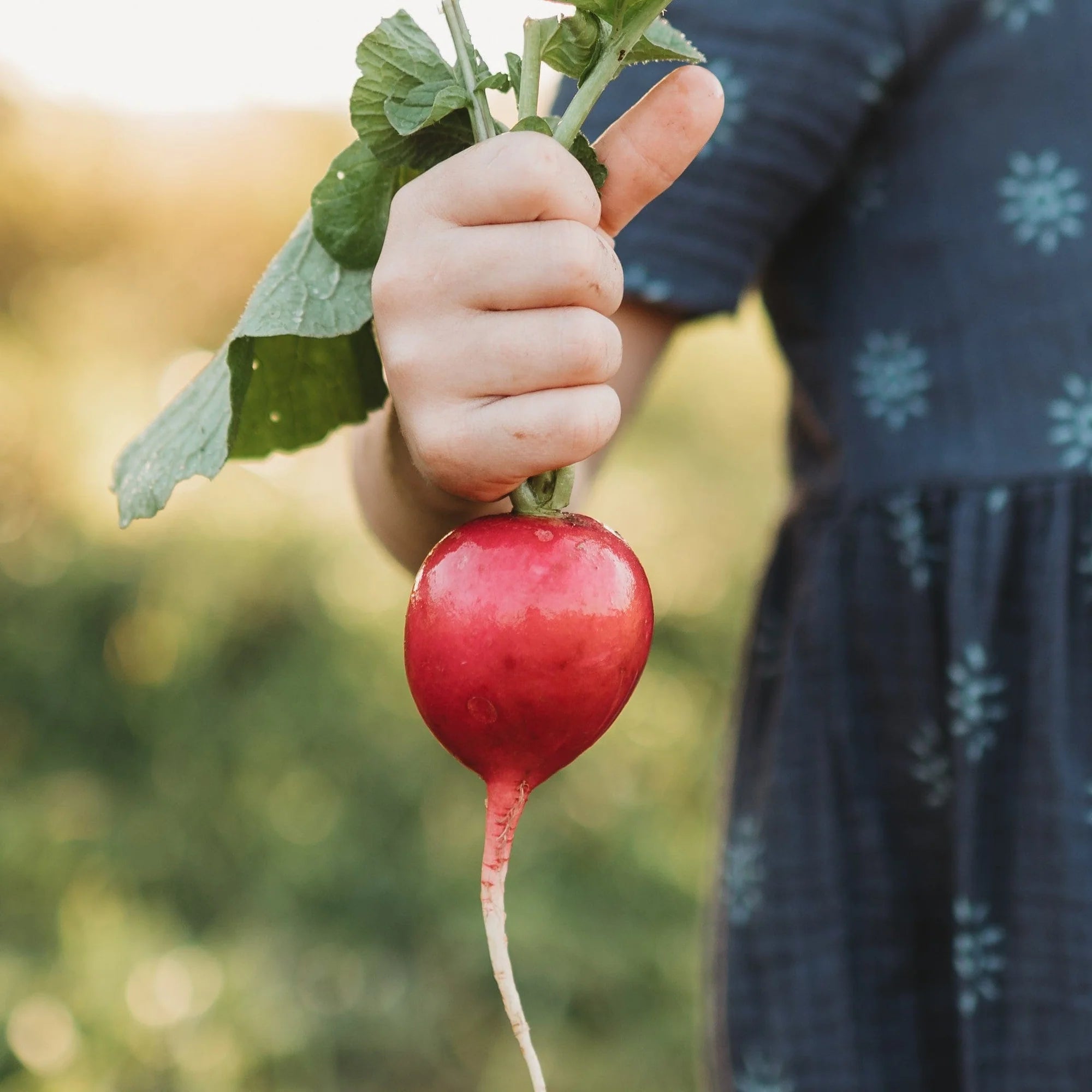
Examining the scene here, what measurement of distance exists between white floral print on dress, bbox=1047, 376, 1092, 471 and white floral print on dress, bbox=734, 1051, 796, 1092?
518 millimetres

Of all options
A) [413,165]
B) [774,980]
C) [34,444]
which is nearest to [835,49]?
[413,165]

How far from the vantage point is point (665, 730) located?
2658 millimetres

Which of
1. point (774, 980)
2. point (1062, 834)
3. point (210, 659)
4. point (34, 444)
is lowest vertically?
point (210, 659)

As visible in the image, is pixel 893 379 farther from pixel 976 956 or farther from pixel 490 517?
pixel 490 517

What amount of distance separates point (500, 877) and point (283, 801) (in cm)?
206

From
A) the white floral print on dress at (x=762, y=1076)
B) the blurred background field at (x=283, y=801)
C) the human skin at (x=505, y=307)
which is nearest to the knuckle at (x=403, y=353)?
the human skin at (x=505, y=307)

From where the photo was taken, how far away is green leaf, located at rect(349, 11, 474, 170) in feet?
1.63

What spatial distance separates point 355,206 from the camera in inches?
21.6

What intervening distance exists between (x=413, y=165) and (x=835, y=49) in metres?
0.49

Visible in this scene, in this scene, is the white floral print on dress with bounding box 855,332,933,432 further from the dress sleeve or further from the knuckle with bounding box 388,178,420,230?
the knuckle with bounding box 388,178,420,230

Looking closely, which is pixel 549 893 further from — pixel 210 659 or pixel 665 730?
pixel 210 659

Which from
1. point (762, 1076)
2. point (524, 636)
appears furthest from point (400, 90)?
point (762, 1076)

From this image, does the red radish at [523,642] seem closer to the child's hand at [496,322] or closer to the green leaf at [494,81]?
the child's hand at [496,322]

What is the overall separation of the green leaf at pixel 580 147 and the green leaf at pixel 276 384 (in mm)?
112
